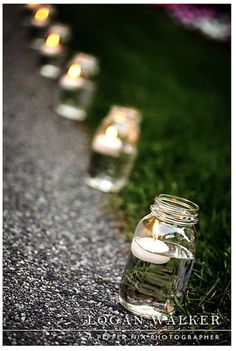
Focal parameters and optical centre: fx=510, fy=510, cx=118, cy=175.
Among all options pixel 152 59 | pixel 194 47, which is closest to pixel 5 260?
pixel 152 59

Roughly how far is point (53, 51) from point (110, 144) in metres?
1.78

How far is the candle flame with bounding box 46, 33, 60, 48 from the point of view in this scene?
473 centimetres

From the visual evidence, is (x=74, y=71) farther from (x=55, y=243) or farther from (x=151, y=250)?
(x=151, y=250)

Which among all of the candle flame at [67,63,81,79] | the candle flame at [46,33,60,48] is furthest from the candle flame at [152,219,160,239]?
the candle flame at [46,33,60,48]

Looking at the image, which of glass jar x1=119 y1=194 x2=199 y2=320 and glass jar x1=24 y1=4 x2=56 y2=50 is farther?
glass jar x1=24 y1=4 x2=56 y2=50

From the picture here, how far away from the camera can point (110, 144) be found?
3559mm

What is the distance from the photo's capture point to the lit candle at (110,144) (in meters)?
3.56

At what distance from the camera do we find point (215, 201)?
3.47 m

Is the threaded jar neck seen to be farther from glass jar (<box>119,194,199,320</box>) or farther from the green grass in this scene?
the green grass

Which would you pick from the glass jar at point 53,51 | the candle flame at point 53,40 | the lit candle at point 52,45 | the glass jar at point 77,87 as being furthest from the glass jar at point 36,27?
the glass jar at point 77,87

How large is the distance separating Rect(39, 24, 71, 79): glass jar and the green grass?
63cm

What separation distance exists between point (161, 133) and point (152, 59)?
367 cm

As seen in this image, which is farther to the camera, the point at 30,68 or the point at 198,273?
the point at 30,68
